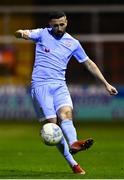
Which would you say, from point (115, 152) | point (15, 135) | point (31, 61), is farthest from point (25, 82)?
point (115, 152)

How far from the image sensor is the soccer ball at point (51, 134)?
1275 cm

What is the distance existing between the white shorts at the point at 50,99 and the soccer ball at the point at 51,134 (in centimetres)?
36

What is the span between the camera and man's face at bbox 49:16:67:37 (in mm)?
13172

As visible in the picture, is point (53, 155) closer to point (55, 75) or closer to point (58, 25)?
point (55, 75)

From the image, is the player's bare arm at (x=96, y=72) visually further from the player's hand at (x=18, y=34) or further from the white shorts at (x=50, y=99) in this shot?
the player's hand at (x=18, y=34)

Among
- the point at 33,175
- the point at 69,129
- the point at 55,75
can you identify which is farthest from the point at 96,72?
the point at 33,175

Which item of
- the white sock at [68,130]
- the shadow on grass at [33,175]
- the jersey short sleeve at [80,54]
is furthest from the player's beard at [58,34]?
the shadow on grass at [33,175]

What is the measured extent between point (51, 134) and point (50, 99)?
75cm

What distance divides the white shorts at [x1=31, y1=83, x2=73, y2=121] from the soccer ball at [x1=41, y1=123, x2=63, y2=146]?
14.1 inches

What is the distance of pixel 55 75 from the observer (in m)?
13.4

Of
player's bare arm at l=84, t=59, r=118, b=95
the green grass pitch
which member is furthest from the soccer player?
the green grass pitch

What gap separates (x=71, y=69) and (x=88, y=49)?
153 centimetres

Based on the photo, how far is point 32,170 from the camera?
573 inches

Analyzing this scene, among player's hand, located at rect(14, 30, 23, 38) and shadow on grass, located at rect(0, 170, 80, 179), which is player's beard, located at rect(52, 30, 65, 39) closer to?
player's hand, located at rect(14, 30, 23, 38)
